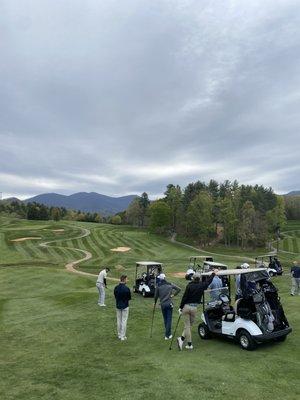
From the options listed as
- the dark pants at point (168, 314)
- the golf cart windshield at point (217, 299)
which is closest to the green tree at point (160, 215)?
the golf cart windshield at point (217, 299)

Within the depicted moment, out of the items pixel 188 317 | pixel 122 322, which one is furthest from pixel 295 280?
pixel 122 322

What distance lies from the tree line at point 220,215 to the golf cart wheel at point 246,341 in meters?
76.4

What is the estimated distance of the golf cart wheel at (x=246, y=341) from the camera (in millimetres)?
12977

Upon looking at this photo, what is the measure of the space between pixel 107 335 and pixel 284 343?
664 centimetres

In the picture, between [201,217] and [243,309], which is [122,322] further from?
[201,217]

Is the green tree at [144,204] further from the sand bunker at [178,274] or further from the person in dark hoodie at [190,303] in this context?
the person in dark hoodie at [190,303]

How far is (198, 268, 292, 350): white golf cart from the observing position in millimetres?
13117

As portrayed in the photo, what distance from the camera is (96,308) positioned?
21.4 m

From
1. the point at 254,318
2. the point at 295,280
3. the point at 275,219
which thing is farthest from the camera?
the point at 275,219

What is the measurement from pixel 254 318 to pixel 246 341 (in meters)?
0.77

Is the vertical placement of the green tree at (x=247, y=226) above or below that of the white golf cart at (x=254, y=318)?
above

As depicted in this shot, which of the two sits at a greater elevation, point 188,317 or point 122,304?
point 122,304

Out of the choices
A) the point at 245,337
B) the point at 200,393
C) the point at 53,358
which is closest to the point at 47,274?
the point at 53,358

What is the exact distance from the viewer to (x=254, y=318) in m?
13.4
